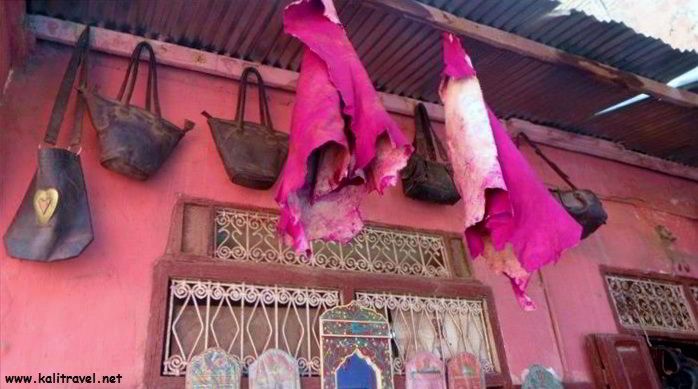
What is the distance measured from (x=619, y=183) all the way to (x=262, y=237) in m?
2.84

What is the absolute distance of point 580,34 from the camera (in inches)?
102

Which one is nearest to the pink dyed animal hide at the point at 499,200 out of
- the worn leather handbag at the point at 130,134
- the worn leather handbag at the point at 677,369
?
the worn leather handbag at the point at 130,134

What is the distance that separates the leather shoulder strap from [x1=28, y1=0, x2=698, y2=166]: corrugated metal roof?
0.53 feet

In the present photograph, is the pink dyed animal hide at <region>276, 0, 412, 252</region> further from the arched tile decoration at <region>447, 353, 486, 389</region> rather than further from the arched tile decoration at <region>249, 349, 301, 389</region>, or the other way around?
the arched tile decoration at <region>447, 353, 486, 389</region>

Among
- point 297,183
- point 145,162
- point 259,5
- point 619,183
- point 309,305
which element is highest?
point 259,5

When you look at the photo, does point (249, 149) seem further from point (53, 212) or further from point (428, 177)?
point (428, 177)

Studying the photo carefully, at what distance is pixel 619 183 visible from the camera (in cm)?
377

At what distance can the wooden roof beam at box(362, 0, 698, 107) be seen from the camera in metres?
2.22

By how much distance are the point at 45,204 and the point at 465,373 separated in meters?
1.84

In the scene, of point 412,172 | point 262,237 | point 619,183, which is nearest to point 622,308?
point 619,183

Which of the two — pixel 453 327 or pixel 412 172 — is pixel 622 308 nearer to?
pixel 453 327

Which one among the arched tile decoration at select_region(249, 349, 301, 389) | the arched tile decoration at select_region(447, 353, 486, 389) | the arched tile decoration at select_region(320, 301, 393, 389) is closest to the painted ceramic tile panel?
the arched tile decoration at select_region(320, 301, 393, 389)

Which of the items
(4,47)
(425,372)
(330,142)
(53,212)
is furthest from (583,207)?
(4,47)

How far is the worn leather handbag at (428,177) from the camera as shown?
2.62 m
